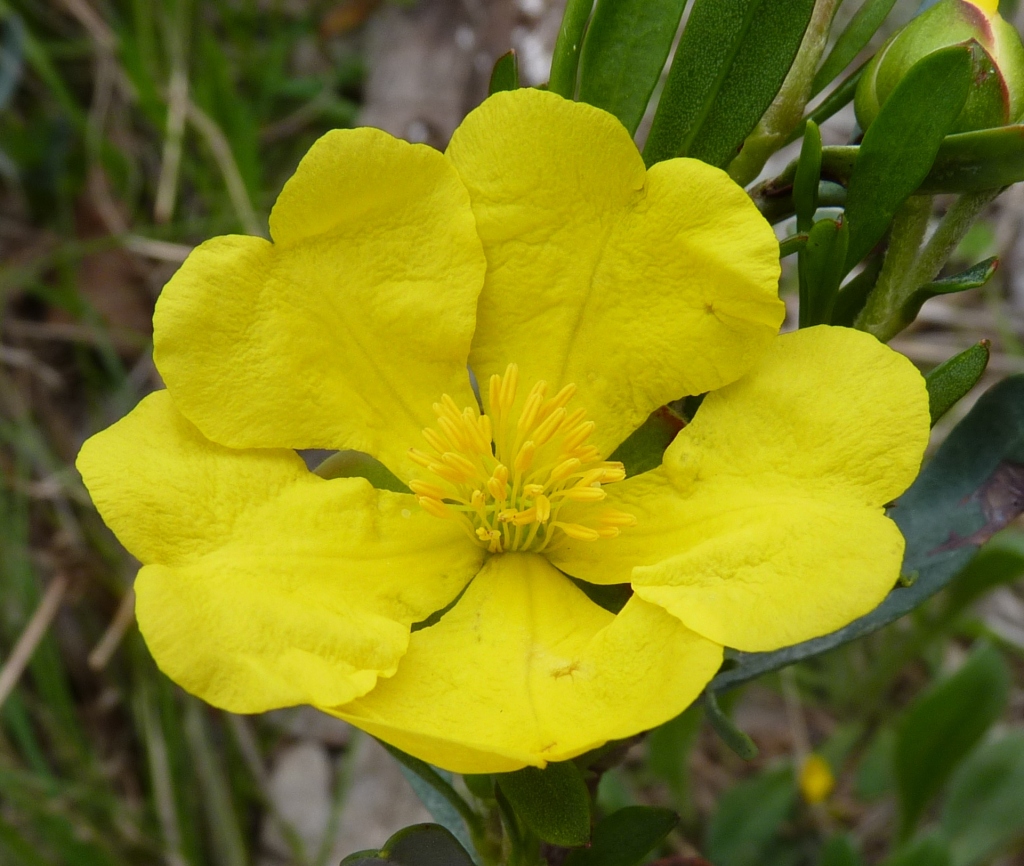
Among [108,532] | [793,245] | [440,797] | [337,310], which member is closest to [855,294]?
[793,245]

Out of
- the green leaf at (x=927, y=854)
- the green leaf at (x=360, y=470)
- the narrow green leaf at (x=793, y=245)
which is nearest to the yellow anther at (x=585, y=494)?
the green leaf at (x=360, y=470)

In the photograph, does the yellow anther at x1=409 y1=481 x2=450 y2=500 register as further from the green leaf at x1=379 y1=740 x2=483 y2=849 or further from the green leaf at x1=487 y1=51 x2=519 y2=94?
the green leaf at x1=487 y1=51 x2=519 y2=94

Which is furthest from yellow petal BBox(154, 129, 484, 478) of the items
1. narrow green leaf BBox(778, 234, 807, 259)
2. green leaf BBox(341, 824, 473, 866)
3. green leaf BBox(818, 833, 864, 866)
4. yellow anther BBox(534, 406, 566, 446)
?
green leaf BBox(818, 833, 864, 866)

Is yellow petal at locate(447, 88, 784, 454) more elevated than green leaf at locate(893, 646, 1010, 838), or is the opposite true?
yellow petal at locate(447, 88, 784, 454)

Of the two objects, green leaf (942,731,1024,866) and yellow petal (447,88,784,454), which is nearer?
yellow petal (447,88,784,454)

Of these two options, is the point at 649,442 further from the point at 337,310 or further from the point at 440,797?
the point at 440,797

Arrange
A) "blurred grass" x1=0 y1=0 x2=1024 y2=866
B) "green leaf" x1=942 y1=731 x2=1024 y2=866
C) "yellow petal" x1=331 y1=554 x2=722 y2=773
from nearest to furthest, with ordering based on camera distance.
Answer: "yellow petal" x1=331 y1=554 x2=722 y2=773 < "green leaf" x1=942 y1=731 x2=1024 y2=866 < "blurred grass" x1=0 y1=0 x2=1024 y2=866
